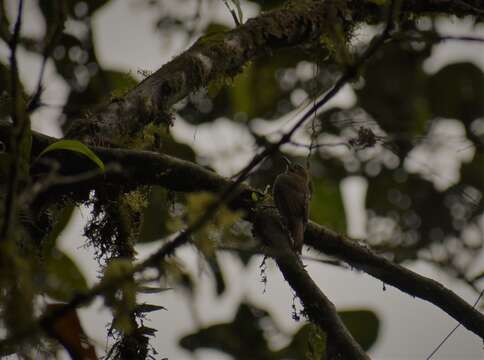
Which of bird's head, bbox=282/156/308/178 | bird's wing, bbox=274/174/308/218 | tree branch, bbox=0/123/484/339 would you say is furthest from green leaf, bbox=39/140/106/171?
bird's head, bbox=282/156/308/178

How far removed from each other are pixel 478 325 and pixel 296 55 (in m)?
3.35

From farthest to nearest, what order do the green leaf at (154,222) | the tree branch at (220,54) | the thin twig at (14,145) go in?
the green leaf at (154,222), the tree branch at (220,54), the thin twig at (14,145)

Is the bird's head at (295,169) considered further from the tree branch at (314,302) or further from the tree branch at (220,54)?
the tree branch at (314,302)

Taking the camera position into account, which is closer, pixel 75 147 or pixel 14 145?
pixel 14 145

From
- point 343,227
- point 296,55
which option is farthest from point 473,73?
point 343,227

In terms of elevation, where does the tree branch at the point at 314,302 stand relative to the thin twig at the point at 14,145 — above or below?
above

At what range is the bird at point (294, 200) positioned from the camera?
118 inches

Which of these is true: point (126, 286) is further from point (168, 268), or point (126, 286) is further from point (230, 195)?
point (230, 195)

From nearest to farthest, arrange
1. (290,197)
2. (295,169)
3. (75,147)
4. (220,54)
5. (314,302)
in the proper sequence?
(75,147) → (314,302) → (220,54) → (290,197) → (295,169)

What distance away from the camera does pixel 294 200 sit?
395 centimetres

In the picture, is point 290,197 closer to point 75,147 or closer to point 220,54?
point 220,54

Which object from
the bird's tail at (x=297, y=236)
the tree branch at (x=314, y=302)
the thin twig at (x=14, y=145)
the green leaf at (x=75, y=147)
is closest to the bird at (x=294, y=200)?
the bird's tail at (x=297, y=236)

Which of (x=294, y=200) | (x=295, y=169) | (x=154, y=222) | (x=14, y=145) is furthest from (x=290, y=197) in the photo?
(x=14, y=145)

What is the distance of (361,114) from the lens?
618cm
